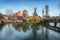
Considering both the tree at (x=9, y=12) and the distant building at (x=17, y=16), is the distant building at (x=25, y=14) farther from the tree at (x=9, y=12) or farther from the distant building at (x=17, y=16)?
the tree at (x=9, y=12)

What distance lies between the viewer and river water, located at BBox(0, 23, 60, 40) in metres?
2.21

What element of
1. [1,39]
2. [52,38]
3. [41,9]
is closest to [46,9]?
[41,9]

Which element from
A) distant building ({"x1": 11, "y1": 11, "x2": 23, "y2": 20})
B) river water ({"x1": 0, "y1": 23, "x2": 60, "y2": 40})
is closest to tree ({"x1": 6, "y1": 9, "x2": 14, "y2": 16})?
distant building ({"x1": 11, "y1": 11, "x2": 23, "y2": 20})

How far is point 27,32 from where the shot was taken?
2225 mm

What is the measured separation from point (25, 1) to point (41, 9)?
24cm

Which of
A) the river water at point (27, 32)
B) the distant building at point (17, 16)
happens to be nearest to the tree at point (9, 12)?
the distant building at point (17, 16)

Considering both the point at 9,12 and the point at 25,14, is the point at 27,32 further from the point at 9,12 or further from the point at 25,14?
the point at 9,12

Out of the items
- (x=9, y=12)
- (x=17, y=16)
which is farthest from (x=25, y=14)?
(x=9, y=12)

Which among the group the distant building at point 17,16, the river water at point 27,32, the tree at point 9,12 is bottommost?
the river water at point 27,32

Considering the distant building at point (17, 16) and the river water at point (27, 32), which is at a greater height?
the distant building at point (17, 16)

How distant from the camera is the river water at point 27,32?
2205mm

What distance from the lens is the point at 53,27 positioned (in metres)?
2.24

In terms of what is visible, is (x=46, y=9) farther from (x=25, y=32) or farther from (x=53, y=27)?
(x=25, y=32)

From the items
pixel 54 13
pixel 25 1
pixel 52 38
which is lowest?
pixel 52 38
